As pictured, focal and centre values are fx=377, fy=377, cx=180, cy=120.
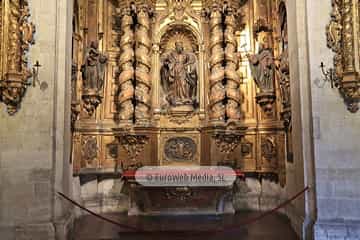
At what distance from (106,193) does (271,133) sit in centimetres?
416

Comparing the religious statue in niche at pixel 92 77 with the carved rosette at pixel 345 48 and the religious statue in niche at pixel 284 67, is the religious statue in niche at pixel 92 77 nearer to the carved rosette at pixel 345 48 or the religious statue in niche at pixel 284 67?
the religious statue in niche at pixel 284 67

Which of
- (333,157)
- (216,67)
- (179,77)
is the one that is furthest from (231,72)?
A: (333,157)

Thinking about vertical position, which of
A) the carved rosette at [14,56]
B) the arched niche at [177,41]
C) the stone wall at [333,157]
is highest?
the arched niche at [177,41]

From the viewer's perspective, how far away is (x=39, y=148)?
569 centimetres

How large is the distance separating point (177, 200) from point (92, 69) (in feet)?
11.9

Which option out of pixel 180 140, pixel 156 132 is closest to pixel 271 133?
pixel 180 140

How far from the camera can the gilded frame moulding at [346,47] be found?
5.37 metres

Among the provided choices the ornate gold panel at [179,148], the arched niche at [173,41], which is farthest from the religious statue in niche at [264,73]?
the ornate gold panel at [179,148]

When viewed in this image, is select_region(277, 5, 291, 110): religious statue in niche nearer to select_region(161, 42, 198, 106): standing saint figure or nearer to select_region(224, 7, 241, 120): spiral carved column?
select_region(224, 7, 241, 120): spiral carved column

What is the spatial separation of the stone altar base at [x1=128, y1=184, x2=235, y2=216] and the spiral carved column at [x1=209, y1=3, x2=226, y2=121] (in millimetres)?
1894

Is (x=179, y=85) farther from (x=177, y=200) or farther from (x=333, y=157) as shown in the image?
(x=333, y=157)

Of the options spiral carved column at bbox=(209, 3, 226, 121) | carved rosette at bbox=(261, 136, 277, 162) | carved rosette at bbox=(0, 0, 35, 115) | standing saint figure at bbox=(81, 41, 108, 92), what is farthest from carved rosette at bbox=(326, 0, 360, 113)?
standing saint figure at bbox=(81, 41, 108, 92)

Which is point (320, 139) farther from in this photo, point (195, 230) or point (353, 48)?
point (195, 230)

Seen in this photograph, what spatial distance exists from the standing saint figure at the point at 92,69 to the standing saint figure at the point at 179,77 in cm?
162
